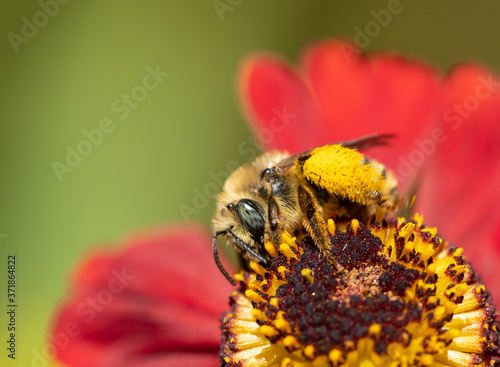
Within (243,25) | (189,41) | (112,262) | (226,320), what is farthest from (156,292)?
(243,25)

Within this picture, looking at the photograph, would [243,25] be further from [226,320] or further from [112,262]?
[226,320]

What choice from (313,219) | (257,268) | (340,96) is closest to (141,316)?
(257,268)

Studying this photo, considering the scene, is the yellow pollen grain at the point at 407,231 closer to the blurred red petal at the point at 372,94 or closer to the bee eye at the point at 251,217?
the bee eye at the point at 251,217

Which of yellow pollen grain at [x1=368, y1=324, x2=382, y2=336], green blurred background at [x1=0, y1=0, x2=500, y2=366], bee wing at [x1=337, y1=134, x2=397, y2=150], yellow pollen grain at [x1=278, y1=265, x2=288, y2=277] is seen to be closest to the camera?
yellow pollen grain at [x1=368, y1=324, x2=382, y2=336]

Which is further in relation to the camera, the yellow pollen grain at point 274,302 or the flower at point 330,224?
A: the flower at point 330,224

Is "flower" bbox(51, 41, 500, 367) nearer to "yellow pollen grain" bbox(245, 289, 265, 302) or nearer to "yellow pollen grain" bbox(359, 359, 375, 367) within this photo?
"yellow pollen grain" bbox(245, 289, 265, 302)

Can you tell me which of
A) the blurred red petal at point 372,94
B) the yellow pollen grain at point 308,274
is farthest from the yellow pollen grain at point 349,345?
Answer: the blurred red petal at point 372,94

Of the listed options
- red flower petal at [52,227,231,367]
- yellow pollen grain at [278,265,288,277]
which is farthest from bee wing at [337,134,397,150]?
red flower petal at [52,227,231,367]
